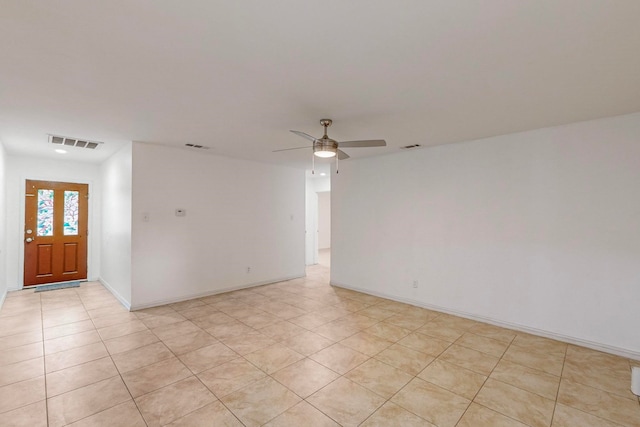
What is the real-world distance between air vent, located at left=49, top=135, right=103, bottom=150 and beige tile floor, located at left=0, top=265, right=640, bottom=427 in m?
2.54

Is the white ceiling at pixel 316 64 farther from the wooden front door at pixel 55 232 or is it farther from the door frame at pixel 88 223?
the wooden front door at pixel 55 232

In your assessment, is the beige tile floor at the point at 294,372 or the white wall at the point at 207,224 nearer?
the beige tile floor at the point at 294,372

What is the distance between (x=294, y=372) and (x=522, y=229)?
3291 mm

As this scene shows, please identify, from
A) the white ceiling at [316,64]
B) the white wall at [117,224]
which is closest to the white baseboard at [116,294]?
the white wall at [117,224]

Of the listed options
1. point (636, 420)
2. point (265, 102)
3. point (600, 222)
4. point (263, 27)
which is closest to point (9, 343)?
point (265, 102)

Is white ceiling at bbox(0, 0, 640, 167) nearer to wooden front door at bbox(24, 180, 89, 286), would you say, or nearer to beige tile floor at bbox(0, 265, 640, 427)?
beige tile floor at bbox(0, 265, 640, 427)

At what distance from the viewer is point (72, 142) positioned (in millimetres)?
4414

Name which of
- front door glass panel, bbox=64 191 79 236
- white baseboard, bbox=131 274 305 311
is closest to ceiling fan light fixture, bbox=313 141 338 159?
white baseboard, bbox=131 274 305 311

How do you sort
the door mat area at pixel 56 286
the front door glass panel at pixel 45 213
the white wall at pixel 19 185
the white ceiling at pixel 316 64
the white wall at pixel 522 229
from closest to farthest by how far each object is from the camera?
the white ceiling at pixel 316 64, the white wall at pixel 522 229, the white wall at pixel 19 185, the door mat area at pixel 56 286, the front door glass panel at pixel 45 213

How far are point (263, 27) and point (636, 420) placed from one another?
3.73 m

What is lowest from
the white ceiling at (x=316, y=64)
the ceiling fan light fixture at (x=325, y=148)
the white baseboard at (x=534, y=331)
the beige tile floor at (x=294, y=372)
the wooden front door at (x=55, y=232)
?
the beige tile floor at (x=294, y=372)

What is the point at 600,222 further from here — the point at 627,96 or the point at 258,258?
the point at 258,258

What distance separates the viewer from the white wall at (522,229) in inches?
124

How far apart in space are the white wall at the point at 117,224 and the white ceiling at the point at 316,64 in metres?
1.26
